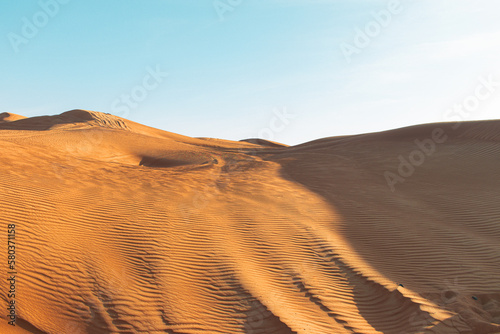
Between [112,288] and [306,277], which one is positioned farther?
[306,277]

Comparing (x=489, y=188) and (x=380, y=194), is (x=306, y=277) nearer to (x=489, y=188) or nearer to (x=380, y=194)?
(x=380, y=194)

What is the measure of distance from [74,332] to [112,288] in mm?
999

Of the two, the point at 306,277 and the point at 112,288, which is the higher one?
the point at 306,277

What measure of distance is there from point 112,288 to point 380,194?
8.80 meters

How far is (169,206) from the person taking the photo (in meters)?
10.3

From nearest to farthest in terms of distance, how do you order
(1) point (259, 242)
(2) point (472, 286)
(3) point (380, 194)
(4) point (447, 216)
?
(2) point (472, 286) → (1) point (259, 242) → (4) point (447, 216) → (3) point (380, 194)

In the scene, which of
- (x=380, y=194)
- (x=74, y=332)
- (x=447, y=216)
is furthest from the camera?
(x=380, y=194)

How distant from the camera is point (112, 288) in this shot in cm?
Result: 676

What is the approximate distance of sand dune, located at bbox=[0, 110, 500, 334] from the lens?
249 inches

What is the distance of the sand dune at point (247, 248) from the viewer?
6316 millimetres

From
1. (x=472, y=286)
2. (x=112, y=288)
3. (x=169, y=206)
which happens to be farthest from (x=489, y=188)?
(x=112, y=288)

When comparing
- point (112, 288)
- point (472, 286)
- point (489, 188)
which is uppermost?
point (489, 188)

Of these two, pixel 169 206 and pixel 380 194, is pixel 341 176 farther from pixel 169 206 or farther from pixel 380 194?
pixel 169 206

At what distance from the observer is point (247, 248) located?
8539 mm
